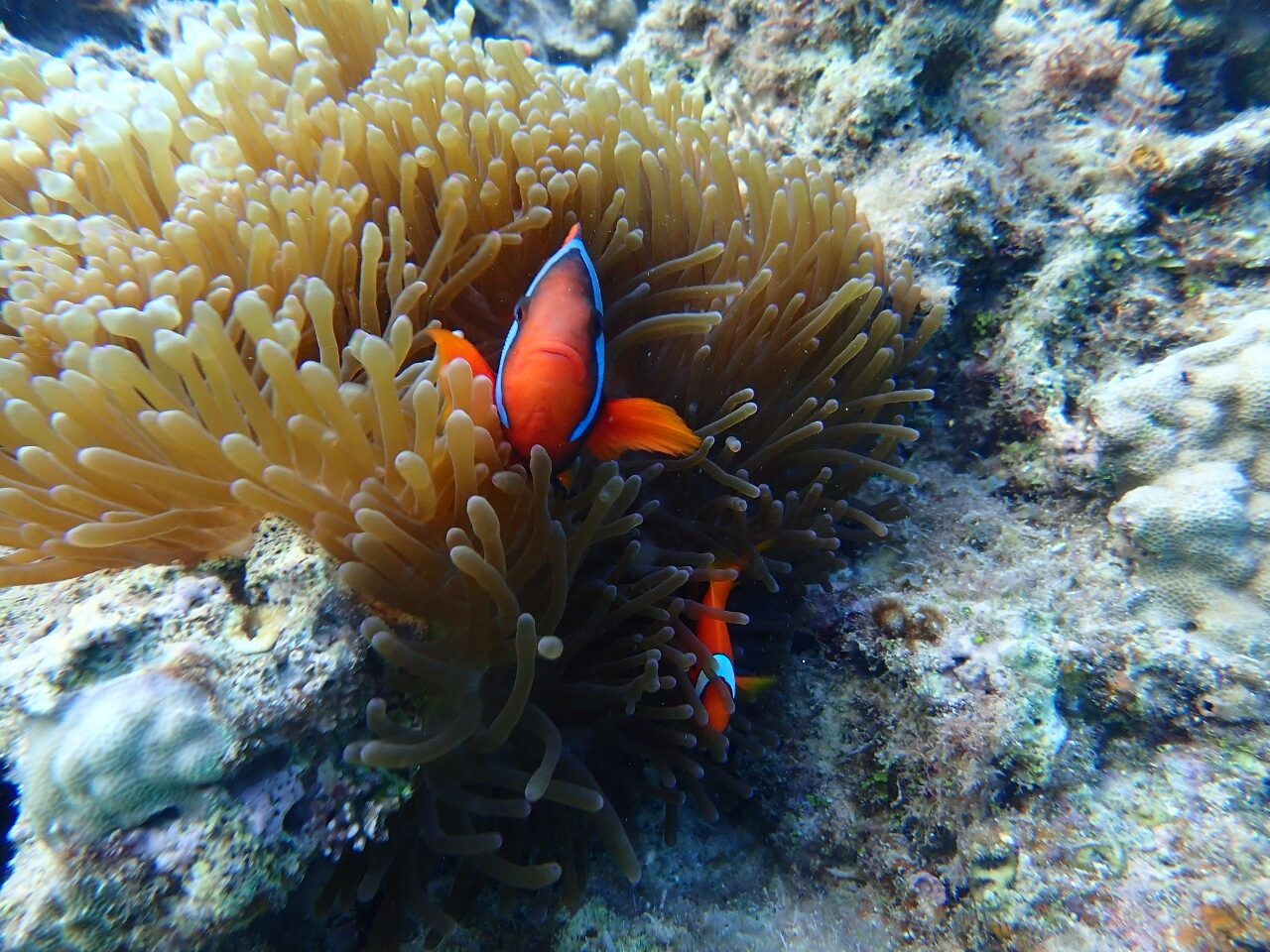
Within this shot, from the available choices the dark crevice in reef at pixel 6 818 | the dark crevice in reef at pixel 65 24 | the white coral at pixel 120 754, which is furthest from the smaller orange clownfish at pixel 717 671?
the dark crevice in reef at pixel 65 24

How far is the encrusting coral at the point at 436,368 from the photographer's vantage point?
50.9 inches

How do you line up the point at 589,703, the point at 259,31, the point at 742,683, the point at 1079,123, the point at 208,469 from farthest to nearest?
1. the point at 1079,123
2. the point at 259,31
3. the point at 742,683
4. the point at 589,703
5. the point at 208,469

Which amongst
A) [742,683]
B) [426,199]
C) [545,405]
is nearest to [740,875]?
[742,683]

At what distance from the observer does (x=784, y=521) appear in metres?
1.91

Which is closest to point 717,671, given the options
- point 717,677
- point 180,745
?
point 717,677

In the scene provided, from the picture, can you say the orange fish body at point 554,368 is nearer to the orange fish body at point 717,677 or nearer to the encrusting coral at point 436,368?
the encrusting coral at point 436,368

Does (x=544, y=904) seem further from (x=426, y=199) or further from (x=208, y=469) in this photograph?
(x=426, y=199)

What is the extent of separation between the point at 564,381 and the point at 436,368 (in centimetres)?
30

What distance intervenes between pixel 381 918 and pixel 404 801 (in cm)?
30

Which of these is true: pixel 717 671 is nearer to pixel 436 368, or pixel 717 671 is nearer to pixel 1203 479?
pixel 436 368

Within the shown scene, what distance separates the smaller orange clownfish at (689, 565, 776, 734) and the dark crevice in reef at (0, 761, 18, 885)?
1.36 metres

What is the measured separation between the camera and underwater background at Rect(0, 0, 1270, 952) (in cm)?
124

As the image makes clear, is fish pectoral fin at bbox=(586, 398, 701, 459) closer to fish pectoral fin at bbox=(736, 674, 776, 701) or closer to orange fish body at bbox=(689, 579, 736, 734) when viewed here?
orange fish body at bbox=(689, 579, 736, 734)

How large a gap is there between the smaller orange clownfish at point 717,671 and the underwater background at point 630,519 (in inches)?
2.2
